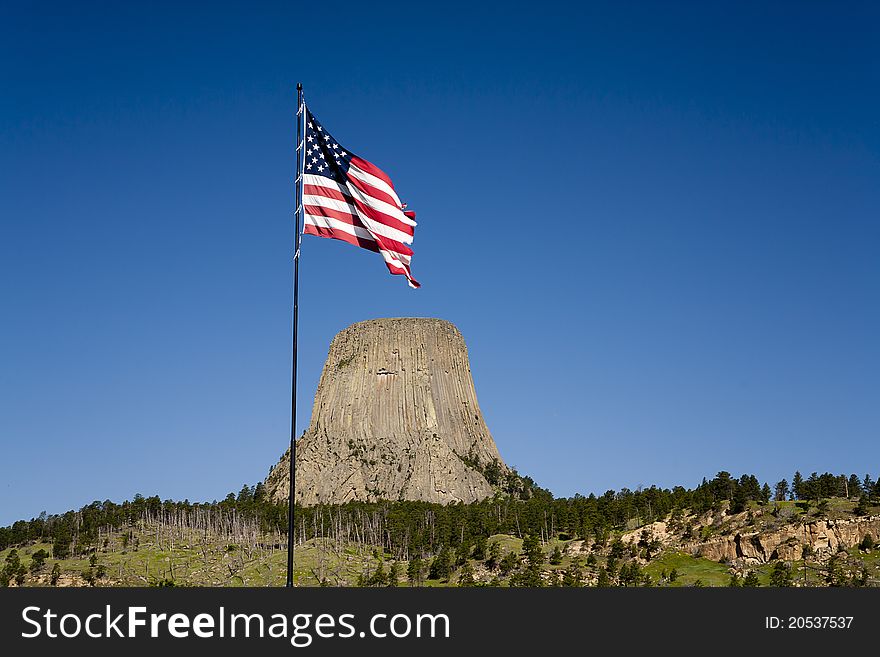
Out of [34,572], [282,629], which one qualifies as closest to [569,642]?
[282,629]

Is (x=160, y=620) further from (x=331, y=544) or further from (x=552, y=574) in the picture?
(x=331, y=544)

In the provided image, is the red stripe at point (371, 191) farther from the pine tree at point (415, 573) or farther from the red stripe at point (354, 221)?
the pine tree at point (415, 573)

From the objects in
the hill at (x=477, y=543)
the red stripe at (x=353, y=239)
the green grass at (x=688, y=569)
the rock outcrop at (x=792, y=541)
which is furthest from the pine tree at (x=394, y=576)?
the red stripe at (x=353, y=239)

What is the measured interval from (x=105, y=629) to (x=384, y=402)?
170m

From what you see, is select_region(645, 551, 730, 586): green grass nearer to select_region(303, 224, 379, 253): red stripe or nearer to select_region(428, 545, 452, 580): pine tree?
select_region(428, 545, 452, 580): pine tree

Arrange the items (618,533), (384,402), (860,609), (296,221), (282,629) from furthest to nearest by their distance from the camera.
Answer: (384,402), (618,533), (296,221), (860,609), (282,629)

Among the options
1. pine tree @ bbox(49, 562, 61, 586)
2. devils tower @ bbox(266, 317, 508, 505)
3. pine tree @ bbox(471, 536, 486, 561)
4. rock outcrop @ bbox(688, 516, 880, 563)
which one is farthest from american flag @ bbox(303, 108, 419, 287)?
devils tower @ bbox(266, 317, 508, 505)

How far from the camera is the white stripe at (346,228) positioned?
34219mm

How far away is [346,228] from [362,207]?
3.15 ft

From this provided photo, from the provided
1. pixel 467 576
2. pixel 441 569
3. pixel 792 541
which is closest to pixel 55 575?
pixel 441 569

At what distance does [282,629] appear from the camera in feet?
88.9

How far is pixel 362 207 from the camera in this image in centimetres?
3525

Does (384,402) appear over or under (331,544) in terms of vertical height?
over

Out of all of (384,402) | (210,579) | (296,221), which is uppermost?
(384,402)
